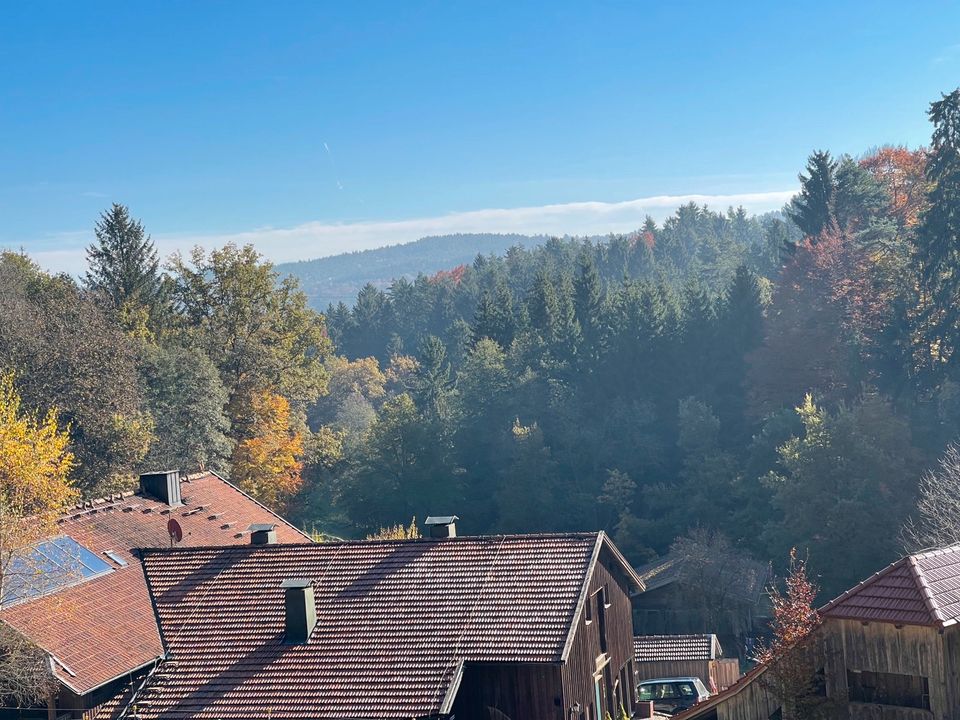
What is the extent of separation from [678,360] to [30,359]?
→ 41912mm

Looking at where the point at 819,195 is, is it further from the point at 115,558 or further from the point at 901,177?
the point at 115,558

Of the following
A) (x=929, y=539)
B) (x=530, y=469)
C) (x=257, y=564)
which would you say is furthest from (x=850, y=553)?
(x=257, y=564)

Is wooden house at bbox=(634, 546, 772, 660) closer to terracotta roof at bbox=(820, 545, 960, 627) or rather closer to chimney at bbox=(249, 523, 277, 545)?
chimney at bbox=(249, 523, 277, 545)

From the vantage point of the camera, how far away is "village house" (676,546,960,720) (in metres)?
15.6

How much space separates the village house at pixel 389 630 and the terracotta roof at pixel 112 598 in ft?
1.89

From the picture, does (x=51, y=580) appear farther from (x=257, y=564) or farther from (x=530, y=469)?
(x=530, y=469)

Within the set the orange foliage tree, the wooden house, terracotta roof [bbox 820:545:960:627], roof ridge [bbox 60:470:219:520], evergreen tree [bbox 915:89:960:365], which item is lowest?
the wooden house

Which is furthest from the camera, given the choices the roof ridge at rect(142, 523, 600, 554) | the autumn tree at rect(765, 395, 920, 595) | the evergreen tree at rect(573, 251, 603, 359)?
the evergreen tree at rect(573, 251, 603, 359)

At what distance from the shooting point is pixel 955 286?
46.1m

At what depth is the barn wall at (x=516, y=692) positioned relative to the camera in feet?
63.4

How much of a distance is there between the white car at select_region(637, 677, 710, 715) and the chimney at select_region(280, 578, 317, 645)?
38.5ft

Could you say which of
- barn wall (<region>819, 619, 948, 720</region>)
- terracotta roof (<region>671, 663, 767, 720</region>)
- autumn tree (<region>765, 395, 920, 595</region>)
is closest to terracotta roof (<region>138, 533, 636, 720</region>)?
terracotta roof (<region>671, 663, 767, 720</region>)

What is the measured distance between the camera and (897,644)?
53.0 ft

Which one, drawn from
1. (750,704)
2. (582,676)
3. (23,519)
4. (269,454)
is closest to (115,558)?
(23,519)
